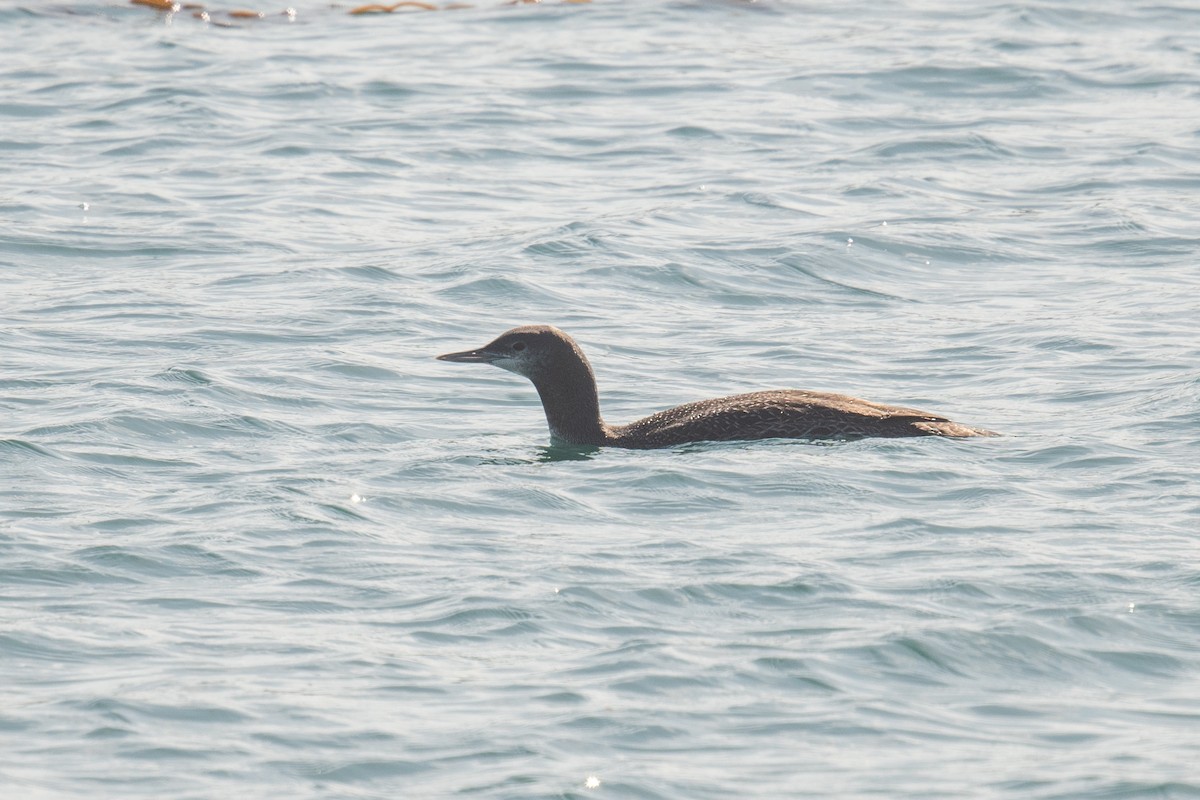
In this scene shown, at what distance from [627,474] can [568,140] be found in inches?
403

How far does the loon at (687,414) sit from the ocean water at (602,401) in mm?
152

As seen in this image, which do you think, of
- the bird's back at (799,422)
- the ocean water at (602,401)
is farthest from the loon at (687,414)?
the ocean water at (602,401)

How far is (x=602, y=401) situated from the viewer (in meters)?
13.0

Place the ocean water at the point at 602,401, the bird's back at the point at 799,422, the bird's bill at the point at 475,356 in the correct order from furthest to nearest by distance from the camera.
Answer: the bird's bill at the point at 475,356 < the bird's back at the point at 799,422 < the ocean water at the point at 602,401

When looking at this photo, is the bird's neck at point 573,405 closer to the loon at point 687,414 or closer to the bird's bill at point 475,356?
the loon at point 687,414

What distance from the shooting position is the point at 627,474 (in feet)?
35.6

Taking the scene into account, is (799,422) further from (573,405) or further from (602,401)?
(602,401)

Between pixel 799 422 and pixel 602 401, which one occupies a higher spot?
pixel 799 422

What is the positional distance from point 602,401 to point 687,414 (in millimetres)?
1595

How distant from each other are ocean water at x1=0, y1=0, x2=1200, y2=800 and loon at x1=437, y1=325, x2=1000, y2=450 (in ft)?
0.50

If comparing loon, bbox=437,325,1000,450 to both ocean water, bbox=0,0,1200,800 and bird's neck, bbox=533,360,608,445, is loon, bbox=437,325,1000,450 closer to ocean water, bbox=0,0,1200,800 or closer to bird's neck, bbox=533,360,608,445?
bird's neck, bbox=533,360,608,445

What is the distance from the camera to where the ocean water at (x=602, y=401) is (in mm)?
7270

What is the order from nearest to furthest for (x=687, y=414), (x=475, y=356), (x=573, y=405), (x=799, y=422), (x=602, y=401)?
(x=799, y=422) → (x=687, y=414) → (x=573, y=405) → (x=475, y=356) → (x=602, y=401)

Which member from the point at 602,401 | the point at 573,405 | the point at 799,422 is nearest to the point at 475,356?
the point at 573,405
